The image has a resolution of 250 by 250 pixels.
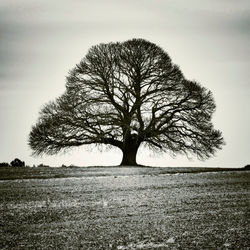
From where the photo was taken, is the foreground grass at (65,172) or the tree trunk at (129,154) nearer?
the foreground grass at (65,172)

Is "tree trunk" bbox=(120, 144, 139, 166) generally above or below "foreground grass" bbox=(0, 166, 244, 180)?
above

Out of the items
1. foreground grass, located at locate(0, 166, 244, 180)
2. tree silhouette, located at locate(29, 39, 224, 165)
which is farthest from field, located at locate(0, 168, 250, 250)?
tree silhouette, located at locate(29, 39, 224, 165)

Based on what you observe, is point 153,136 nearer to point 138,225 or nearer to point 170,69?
point 170,69

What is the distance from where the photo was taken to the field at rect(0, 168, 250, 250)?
6012 mm

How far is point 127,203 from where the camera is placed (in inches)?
362

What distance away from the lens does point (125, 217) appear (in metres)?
7.71

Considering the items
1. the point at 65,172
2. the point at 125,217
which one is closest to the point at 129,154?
the point at 65,172

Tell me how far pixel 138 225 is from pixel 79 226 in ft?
2.87

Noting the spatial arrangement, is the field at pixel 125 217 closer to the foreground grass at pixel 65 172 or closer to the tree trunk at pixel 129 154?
the foreground grass at pixel 65 172

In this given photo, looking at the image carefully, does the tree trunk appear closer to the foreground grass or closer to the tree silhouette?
the tree silhouette

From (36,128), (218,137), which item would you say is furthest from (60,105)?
(218,137)

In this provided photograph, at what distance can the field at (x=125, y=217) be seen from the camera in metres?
6.01

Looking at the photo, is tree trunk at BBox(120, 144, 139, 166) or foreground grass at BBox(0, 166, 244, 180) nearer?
foreground grass at BBox(0, 166, 244, 180)

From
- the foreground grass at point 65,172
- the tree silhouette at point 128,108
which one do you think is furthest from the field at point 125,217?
the tree silhouette at point 128,108
